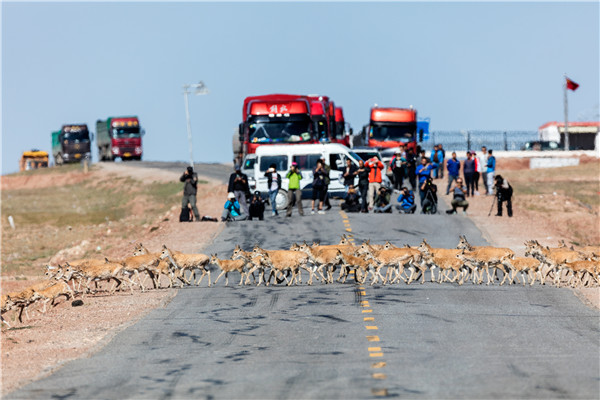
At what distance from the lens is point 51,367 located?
1605 cm

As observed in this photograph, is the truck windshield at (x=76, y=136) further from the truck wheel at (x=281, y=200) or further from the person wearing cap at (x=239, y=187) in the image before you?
the person wearing cap at (x=239, y=187)

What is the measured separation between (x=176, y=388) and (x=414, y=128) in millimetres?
45599

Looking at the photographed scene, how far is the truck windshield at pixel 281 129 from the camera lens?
43.7 meters

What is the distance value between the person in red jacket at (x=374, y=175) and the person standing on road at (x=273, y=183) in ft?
10.9

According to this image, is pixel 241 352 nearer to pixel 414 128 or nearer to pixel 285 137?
pixel 285 137

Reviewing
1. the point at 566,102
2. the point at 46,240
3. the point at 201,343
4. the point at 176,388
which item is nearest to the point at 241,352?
the point at 201,343

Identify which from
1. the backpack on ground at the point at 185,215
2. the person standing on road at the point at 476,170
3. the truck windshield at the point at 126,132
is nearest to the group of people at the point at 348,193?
the backpack on ground at the point at 185,215

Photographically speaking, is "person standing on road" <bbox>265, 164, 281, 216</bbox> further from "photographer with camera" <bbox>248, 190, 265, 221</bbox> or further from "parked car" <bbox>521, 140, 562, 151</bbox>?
"parked car" <bbox>521, 140, 562, 151</bbox>

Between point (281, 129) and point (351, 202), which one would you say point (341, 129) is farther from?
point (351, 202)

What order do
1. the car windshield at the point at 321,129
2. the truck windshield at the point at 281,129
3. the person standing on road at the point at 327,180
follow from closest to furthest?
the person standing on road at the point at 327,180, the truck windshield at the point at 281,129, the car windshield at the point at 321,129

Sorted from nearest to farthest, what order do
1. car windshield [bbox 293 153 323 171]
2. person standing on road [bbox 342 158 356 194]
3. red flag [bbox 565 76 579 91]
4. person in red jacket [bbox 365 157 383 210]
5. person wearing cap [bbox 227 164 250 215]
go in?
person wearing cap [bbox 227 164 250 215] < person in red jacket [bbox 365 157 383 210] < person standing on road [bbox 342 158 356 194] < car windshield [bbox 293 153 323 171] < red flag [bbox 565 76 579 91]

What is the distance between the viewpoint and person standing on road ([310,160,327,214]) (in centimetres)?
3731

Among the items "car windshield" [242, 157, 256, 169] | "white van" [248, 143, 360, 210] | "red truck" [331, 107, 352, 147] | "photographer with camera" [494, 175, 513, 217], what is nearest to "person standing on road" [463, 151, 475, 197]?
"photographer with camera" [494, 175, 513, 217]

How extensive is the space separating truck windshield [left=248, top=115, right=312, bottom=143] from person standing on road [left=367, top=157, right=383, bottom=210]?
480cm
